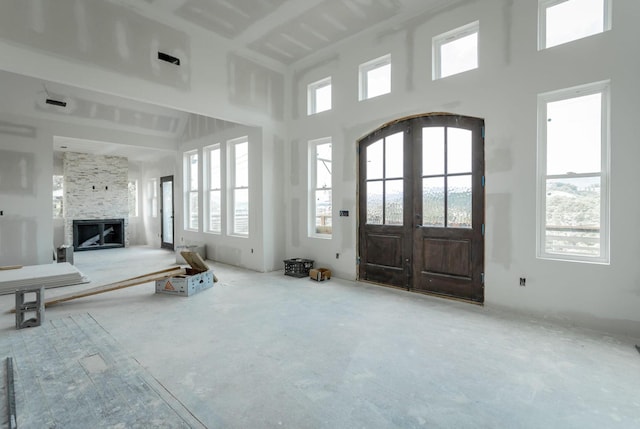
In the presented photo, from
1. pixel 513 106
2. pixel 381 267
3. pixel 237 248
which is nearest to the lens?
pixel 513 106

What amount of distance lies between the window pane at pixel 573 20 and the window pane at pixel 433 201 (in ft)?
6.54

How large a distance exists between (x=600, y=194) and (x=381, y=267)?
2870 millimetres

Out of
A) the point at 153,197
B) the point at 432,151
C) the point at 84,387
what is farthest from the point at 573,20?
the point at 153,197

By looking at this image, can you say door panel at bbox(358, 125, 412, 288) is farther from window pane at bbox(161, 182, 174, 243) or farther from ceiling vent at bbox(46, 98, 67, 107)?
window pane at bbox(161, 182, 174, 243)

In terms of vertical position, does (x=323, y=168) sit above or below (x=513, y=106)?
below

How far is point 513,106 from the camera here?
3.84 m

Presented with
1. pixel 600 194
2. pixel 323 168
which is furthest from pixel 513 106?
pixel 323 168

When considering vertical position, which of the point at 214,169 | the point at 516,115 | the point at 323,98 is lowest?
the point at 214,169

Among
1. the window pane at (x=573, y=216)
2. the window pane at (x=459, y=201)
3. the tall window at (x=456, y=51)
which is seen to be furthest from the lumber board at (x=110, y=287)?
the window pane at (x=573, y=216)

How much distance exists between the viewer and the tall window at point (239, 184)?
6.91m

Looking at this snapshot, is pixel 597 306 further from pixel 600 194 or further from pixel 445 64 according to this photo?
pixel 445 64

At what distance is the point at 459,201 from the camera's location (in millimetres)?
4340

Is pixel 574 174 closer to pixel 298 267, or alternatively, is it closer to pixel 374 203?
pixel 374 203

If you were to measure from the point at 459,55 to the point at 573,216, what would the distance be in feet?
8.26
